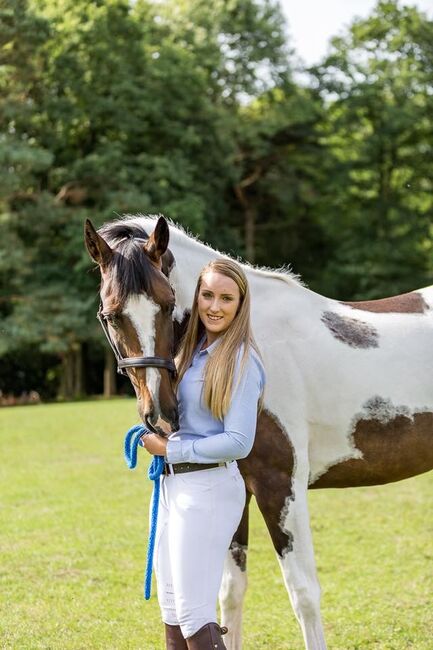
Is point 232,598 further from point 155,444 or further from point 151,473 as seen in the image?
point 155,444

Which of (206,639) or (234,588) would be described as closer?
(206,639)

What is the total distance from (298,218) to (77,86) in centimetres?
1215

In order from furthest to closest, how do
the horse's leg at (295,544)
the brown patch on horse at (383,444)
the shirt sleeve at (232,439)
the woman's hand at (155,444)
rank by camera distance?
the brown patch on horse at (383,444)
the horse's leg at (295,544)
the woman's hand at (155,444)
the shirt sleeve at (232,439)

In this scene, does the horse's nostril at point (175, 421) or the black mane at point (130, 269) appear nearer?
the horse's nostril at point (175, 421)

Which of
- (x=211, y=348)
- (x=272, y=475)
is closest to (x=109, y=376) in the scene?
(x=272, y=475)

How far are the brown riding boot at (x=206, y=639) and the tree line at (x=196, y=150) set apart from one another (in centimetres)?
2106

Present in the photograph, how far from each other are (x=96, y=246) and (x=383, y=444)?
5.98ft

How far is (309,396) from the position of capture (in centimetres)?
378

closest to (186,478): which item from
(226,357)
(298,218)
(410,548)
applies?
(226,357)

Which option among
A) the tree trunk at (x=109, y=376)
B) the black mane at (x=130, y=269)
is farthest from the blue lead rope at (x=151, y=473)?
the tree trunk at (x=109, y=376)

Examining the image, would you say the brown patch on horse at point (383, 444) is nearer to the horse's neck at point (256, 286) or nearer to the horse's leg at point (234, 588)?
the horse's leg at point (234, 588)

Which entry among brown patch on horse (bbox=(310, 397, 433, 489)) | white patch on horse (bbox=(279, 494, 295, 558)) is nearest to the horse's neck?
brown patch on horse (bbox=(310, 397, 433, 489))

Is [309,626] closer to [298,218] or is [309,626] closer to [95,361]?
[95,361]

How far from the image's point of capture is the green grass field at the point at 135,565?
4949mm
